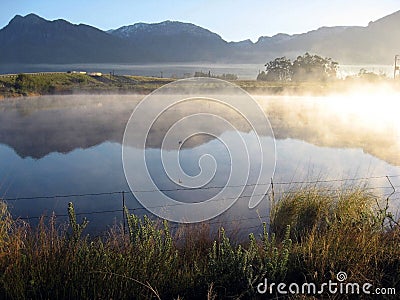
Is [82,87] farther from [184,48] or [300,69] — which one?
[184,48]

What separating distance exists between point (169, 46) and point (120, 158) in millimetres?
181633

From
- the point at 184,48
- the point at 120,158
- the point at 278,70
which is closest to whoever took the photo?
the point at 120,158

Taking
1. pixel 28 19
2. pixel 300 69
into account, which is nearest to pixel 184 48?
pixel 28 19

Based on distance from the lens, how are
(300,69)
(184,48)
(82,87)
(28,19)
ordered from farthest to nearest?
(28,19) → (184,48) → (300,69) → (82,87)

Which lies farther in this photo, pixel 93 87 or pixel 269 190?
pixel 93 87

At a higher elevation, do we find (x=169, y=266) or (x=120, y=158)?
(x=169, y=266)

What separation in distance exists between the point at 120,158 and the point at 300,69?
42163 millimetres

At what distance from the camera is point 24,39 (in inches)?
6506

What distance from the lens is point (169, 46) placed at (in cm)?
18338

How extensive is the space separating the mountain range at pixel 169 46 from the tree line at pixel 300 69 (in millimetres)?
35300

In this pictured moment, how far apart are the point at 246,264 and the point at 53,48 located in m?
164

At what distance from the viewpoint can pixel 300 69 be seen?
47.2m

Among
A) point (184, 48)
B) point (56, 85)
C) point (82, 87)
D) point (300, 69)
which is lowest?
point (82, 87)

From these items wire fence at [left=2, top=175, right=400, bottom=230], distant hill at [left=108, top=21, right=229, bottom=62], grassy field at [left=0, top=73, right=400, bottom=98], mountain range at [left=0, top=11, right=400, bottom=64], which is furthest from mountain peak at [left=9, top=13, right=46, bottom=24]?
wire fence at [left=2, top=175, right=400, bottom=230]
